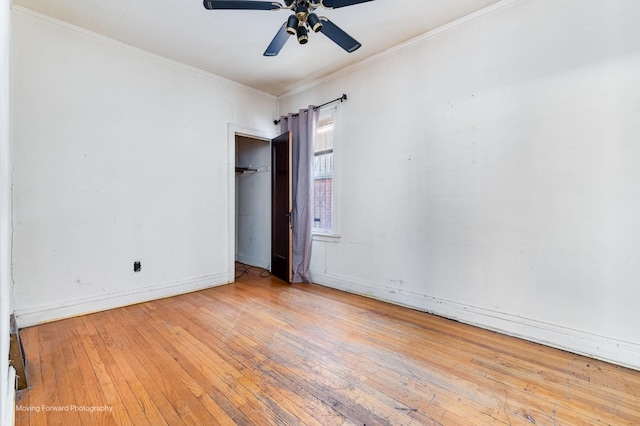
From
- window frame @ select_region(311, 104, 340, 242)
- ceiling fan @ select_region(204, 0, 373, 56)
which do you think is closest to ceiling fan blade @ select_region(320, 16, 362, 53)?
ceiling fan @ select_region(204, 0, 373, 56)

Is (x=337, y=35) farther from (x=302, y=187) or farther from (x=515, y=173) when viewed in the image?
(x=302, y=187)

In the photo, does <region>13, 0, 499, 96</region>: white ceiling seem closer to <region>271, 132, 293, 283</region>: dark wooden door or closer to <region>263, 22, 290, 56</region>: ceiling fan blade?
<region>263, 22, 290, 56</region>: ceiling fan blade

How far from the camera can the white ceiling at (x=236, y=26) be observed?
8.24 ft

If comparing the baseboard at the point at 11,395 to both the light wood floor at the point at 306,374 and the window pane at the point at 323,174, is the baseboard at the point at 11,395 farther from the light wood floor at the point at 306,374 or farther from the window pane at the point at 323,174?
the window pane at the point at 323,174

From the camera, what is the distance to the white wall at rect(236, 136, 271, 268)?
16.0ft

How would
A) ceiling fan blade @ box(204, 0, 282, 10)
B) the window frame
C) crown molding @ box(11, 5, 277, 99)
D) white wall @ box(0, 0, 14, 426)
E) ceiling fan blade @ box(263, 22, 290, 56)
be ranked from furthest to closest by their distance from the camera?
the window frame, crown molding @ box(11, 5, 277, 99), ceiling fan blade @ box(263, 22, 290, 56), ceiling fan blade @ box(204, 0, 282, 10), white wall @ box(0, 0, 14, 426)

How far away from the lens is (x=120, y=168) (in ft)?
10.0

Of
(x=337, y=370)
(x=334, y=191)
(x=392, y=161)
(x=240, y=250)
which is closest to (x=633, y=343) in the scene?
(x=337, y=370)

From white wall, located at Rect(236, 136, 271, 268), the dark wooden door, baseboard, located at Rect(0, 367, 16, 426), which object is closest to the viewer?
baseboard, located at Rect(0, 367, 16, 426)

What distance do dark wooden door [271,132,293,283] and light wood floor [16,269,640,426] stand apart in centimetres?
137

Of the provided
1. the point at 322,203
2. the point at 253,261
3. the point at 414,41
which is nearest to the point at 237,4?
the point at 414,41

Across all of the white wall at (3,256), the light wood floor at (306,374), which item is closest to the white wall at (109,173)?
the light wood floor at (306,374)

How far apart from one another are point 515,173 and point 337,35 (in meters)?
1.84

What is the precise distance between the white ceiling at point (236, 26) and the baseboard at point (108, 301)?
268cm
